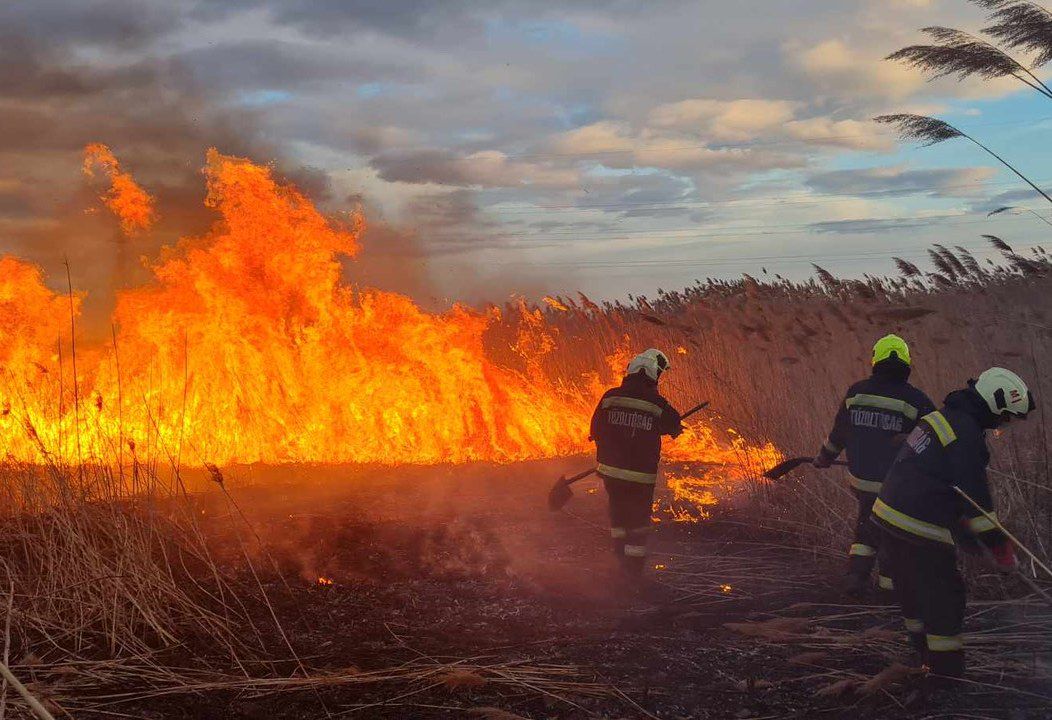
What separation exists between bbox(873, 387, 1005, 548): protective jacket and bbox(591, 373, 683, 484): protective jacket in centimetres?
223

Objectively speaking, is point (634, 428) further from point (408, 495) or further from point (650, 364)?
point (408, 495)

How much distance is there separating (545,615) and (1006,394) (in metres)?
3.27

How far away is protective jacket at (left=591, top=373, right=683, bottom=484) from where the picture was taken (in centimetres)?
655

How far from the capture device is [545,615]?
5.85 m

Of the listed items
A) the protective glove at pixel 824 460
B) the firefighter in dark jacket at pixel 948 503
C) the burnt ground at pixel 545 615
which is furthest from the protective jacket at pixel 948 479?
the protective glove at pixel 824 460

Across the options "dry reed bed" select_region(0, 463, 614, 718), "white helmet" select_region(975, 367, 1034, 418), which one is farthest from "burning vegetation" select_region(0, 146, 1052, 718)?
"white helmet" select_region(975, 367, 1034, 418)

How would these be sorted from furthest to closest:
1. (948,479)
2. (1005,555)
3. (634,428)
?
(634,428) → (948,479) → (1005,555)

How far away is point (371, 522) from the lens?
772 centimetres

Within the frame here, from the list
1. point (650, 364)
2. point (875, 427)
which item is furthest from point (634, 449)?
point (875, 427)

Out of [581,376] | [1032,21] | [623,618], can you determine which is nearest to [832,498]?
[623,618]

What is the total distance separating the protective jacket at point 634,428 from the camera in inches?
258

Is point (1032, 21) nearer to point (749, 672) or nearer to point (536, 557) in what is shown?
point (749, 672)

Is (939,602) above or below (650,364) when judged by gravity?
below

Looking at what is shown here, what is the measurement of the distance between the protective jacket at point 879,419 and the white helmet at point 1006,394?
1.62 meters
